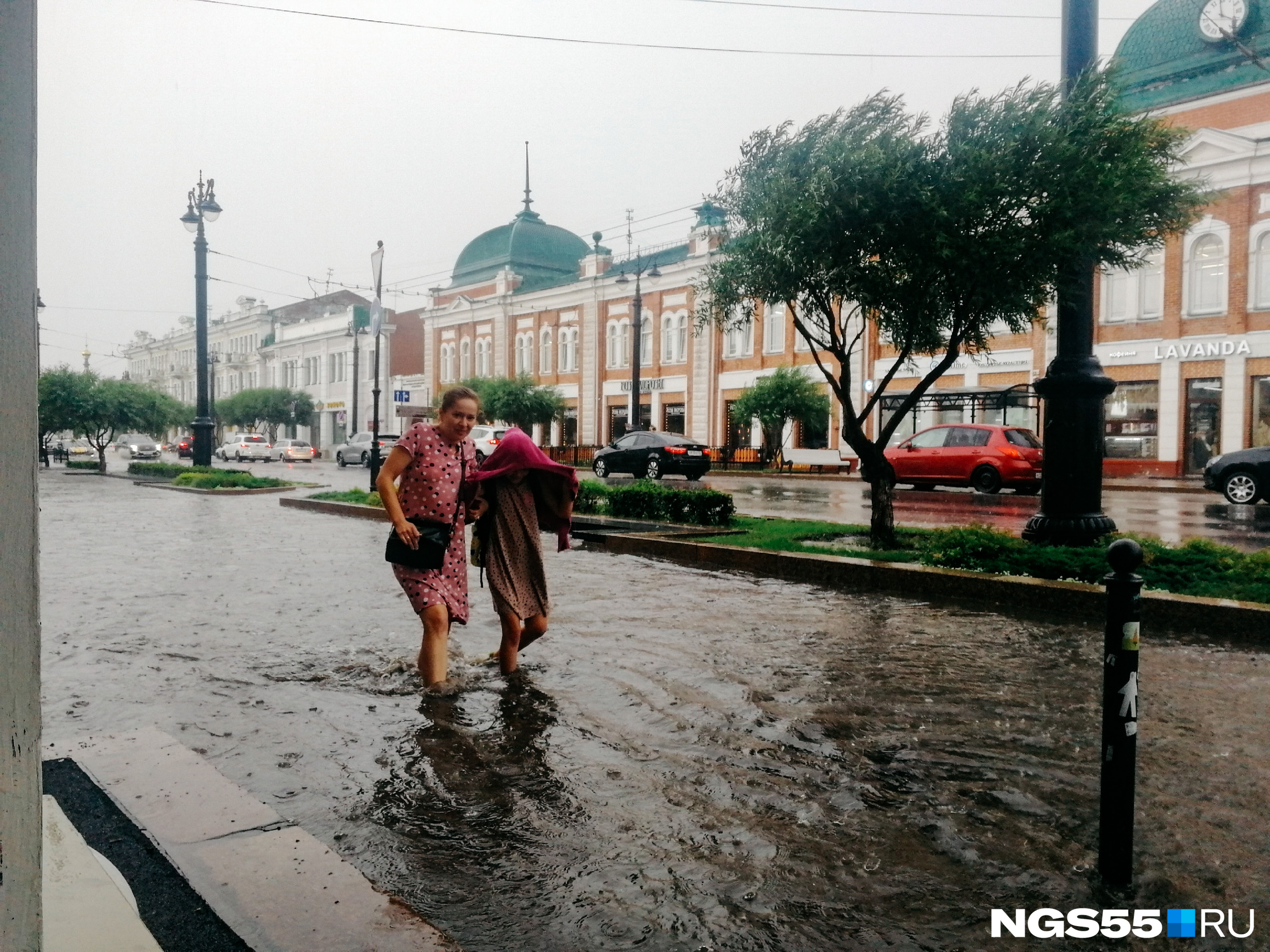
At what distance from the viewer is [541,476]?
18.1 ft

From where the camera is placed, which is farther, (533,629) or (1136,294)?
(1136,294)

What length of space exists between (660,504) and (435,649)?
28.5 feet

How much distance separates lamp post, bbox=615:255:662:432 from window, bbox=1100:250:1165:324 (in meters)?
15.1

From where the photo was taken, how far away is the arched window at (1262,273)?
2808 cm

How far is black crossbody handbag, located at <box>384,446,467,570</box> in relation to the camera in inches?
198

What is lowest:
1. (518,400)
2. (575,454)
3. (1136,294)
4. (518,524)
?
(518,524)

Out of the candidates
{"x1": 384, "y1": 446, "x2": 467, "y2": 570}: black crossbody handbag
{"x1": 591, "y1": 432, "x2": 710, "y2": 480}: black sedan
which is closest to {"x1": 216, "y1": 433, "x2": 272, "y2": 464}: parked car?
{"x1": 591, "y1": 432, "x2": 710, "y2": 480}: black sedan

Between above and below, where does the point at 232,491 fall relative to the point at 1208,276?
below

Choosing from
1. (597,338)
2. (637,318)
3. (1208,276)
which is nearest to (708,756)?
(1208,276)

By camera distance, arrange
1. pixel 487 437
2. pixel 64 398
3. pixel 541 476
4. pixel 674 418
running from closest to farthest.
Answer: pixel 541 476
pixel 487 437
pixel 64 398
pixel 674 418

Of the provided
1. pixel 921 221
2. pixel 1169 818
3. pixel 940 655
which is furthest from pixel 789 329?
pixel 1169 818

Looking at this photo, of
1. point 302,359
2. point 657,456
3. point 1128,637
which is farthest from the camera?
point 302,359

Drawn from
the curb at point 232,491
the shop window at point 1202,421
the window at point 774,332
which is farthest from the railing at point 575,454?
the shop window at point 1202,421

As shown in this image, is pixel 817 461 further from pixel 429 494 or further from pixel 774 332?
pixel 429 494
